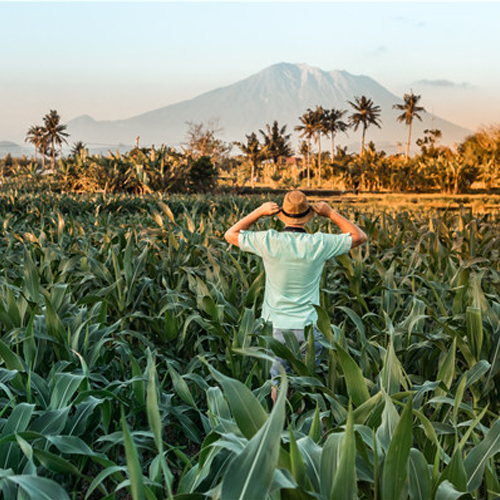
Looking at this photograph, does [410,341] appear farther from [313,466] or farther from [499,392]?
[313,466]

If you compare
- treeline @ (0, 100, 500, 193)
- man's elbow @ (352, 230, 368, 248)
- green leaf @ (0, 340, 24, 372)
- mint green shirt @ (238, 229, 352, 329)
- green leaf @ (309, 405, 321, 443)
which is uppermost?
treeline @ (0, 100, 500, 193)

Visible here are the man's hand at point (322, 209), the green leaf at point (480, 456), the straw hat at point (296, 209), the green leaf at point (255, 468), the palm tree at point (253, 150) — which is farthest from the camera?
the palm tree at point (253, 150)

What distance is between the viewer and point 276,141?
7638 centimetres

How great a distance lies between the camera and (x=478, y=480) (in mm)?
1347

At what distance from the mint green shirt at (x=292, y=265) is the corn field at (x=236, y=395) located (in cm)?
21

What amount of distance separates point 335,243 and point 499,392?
45.4 inches

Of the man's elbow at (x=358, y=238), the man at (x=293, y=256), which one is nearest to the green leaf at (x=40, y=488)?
the man at (x=293, y=256)

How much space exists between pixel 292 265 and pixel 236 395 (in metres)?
1.74

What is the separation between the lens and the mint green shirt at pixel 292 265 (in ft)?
9.37

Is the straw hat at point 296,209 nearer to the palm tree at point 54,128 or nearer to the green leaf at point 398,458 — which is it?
the green leaf at point 398,458

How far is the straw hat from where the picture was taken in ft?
9.31

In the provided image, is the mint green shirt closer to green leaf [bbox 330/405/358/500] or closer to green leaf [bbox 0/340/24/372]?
green leaf [bbox 0/340/24/372]

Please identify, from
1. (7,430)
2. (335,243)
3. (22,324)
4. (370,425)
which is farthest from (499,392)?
(22,324)

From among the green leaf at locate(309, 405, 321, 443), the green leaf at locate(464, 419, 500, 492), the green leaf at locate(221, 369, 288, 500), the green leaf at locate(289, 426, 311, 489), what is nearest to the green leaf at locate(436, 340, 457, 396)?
the green leaf at locate(464, 419, 500, 492)
